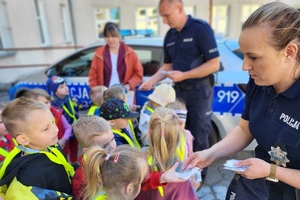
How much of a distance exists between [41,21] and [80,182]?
31.2ft

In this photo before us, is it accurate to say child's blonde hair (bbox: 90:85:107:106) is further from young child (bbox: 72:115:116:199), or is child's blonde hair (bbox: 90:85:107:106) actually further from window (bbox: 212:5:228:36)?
window (bbox: 212:5:228:36)

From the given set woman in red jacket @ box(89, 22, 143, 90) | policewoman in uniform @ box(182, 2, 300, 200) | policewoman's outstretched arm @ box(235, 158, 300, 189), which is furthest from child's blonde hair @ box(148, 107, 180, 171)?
woman in red jacket @ box(89, 22, 143, 90)

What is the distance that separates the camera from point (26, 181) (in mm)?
1172

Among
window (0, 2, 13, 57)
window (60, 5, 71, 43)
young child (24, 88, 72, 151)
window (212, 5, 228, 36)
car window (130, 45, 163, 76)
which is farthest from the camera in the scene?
window (212, 5, 228, 36)

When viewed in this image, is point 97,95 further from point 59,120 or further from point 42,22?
point 42,22

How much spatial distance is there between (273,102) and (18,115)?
1.28 m

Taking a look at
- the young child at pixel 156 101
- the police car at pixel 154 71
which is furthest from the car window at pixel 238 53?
the young child at pixel 156 101

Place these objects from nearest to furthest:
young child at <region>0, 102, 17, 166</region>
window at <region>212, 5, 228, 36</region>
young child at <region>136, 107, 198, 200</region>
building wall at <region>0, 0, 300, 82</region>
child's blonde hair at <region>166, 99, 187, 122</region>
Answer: young child at <region>136, 107, 198, 200</region> < young child at <region>0, 102, 17, 166</region> < child's blonde hair at <region>166, 99, 187, 122</region> < building wall at <region>0, 0, 300, 82</region> < window at <region>212, 5, 228, 36</region>

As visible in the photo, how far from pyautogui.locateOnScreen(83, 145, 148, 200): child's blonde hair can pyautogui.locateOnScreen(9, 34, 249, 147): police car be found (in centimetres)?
174

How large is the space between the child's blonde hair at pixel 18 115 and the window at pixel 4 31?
23.3ft

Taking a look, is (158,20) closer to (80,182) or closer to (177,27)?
(177,27)

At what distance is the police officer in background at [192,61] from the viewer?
2.25 meters

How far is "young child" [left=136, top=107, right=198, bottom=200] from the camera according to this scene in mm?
1483

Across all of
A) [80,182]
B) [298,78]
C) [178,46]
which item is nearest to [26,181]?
[80,182]
